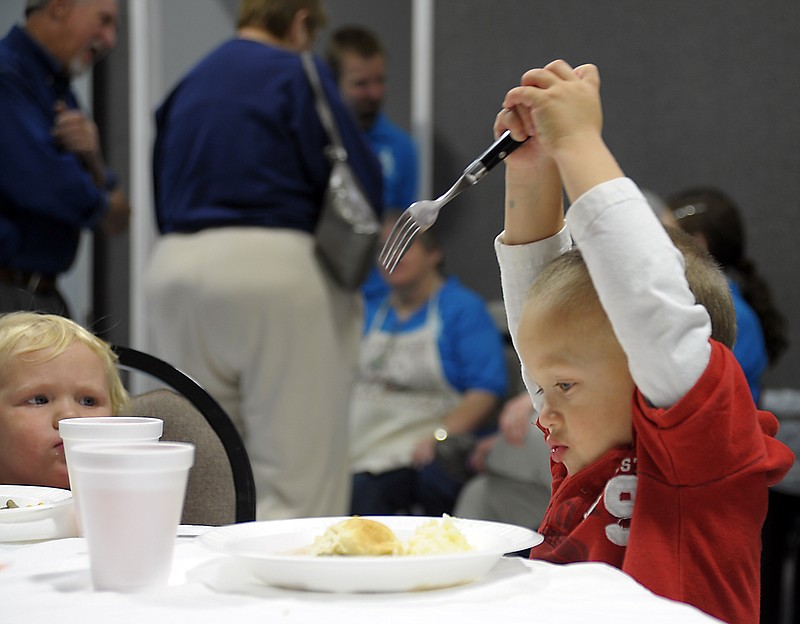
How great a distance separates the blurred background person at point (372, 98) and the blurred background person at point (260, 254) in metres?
1.04

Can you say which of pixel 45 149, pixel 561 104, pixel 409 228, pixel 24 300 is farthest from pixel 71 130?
pixel 561 104

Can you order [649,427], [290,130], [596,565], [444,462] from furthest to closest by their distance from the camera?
[444,462], [290,130], [649,427], [596,565]

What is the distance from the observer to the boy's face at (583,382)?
983 mm

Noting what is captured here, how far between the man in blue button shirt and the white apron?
100 centimetres

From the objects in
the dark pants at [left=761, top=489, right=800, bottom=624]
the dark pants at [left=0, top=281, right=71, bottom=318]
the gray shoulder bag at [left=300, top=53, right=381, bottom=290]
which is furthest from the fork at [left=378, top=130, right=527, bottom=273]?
the dark pants at [left=761, top=489, right=800, bottom=624]

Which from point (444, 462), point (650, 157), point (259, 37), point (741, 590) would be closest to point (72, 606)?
point (741, 590)

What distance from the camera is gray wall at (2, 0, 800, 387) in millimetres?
3326

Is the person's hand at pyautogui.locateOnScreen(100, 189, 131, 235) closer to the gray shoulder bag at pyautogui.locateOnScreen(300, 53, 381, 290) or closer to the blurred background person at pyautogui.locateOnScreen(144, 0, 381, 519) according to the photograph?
the blurred background person at pyautogui.locateOnScreen(144, 0, 381, 519)

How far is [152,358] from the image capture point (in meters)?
1.38

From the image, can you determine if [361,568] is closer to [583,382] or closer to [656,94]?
[583,382]

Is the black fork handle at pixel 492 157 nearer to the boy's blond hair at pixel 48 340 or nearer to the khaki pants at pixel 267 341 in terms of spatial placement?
the boy's blond hair at pixel 48 340

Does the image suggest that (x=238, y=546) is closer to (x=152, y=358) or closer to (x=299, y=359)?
(x=152, y=358)

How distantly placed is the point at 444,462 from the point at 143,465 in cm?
232

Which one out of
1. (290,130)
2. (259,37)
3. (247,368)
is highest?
(259,37)
